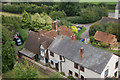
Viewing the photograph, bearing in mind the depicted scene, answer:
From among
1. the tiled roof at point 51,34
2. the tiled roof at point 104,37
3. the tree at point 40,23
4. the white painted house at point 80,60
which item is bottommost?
the white painted house at point 80,60

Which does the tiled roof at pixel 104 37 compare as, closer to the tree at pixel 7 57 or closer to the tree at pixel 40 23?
the tree at pixel 40 23

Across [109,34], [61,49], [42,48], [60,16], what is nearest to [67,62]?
[61,49]

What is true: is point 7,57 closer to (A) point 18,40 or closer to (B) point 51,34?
(B) point 51,34

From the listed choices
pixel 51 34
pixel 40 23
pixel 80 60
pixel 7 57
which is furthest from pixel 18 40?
pixel 80 60

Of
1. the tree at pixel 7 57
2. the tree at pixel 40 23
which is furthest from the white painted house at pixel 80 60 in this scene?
the tree at pixel 40 23

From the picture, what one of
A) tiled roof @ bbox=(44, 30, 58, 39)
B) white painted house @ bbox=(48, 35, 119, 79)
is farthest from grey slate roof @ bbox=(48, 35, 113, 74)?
tiled roof @ bbox=(44, 30, 58, 39)

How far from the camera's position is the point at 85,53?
2775 centimetres

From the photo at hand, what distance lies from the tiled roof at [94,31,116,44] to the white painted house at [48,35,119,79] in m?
16.5

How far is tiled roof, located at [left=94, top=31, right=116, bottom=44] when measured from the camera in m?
43.7

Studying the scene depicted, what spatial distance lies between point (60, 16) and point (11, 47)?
36.7 m

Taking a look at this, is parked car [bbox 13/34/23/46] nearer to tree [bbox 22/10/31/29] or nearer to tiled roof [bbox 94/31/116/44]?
tree [bbox 22/10/31/29]

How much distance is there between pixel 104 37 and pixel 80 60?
65.7ft

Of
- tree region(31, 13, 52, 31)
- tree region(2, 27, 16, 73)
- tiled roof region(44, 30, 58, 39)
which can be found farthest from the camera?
tree region(31, 13, 52, 31)

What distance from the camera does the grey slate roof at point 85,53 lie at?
25.3 meters
